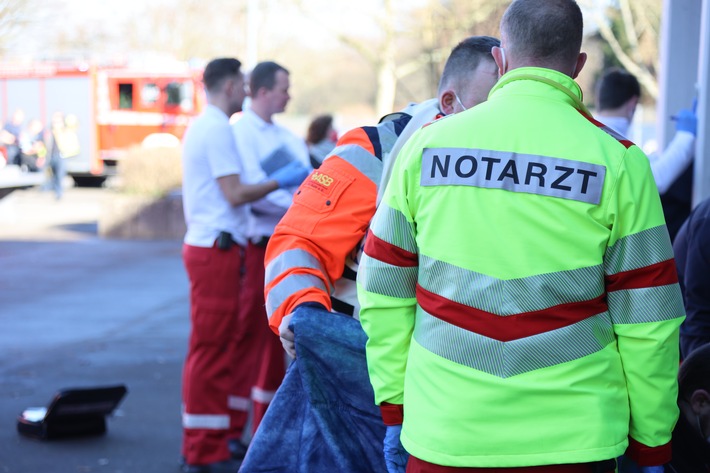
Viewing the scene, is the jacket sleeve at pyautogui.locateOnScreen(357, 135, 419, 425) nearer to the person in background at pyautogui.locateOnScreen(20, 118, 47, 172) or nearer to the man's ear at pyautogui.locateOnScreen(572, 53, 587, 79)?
the man's ear at pyautogui.locateOnScreen(572, 53, 587, 79)

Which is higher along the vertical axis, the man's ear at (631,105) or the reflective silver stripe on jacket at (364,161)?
the man's ear at (631,105)

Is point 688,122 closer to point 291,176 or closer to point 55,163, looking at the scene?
point 291,176

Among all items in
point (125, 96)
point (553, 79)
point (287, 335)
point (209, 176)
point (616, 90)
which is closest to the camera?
point (553, 79)

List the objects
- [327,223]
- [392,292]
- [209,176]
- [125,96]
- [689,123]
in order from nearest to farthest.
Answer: [392,292] < [327,223] < [209,176] < [689,123] < [125,96]

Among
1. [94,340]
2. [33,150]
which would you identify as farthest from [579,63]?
[33,150]

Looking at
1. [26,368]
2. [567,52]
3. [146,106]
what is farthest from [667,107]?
[146,106]

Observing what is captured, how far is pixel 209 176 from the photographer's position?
5367mm

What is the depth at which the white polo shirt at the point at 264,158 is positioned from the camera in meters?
5.66

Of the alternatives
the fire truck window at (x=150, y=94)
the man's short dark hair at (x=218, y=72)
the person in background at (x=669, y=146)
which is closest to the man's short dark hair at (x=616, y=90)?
the person in background at (x=669, y=146)

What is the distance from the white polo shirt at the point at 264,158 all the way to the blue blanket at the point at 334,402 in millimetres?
2847

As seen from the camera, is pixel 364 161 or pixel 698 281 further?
pixel 698 281

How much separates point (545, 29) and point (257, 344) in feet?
12.2

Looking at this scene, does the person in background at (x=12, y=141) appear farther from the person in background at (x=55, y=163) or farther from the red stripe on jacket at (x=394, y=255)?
the red stripe on jacket at (x=394, y=255)

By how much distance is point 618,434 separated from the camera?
2.17 metres
